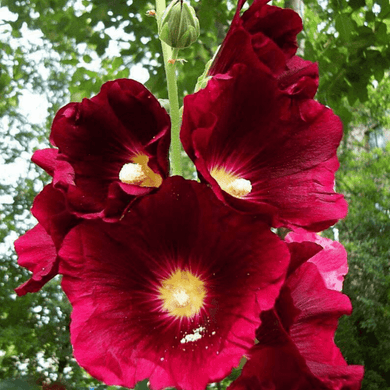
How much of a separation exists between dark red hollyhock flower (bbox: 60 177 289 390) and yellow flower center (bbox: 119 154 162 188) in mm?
49

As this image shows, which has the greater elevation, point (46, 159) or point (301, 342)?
point (46, 159)

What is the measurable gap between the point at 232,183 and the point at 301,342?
0.18 m

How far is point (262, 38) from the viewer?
470 mm

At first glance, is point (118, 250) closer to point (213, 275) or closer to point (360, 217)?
point (213, 275)

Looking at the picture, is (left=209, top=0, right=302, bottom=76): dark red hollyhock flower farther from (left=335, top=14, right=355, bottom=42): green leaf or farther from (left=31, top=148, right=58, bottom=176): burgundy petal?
(left=335, top=14, right=355, bottom=42): green leaf

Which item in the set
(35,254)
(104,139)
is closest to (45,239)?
(35,254)

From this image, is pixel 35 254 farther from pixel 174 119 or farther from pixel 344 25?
pixel 344 25

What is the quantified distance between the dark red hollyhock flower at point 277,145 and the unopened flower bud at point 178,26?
134 millimetres

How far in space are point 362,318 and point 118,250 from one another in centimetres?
335

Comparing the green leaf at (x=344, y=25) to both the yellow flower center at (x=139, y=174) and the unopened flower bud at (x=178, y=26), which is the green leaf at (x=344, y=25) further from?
the yellow flower center at (x=139, y=174)

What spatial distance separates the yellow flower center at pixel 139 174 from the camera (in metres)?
0.46

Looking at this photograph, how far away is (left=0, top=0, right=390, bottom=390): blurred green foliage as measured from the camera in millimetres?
1784

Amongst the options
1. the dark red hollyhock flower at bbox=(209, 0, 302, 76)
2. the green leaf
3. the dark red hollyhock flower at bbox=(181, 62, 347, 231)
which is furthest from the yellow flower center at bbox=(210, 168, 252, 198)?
the green leaf

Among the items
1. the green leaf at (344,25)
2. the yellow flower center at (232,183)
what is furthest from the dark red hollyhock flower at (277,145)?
the green leaf at (344,25)
